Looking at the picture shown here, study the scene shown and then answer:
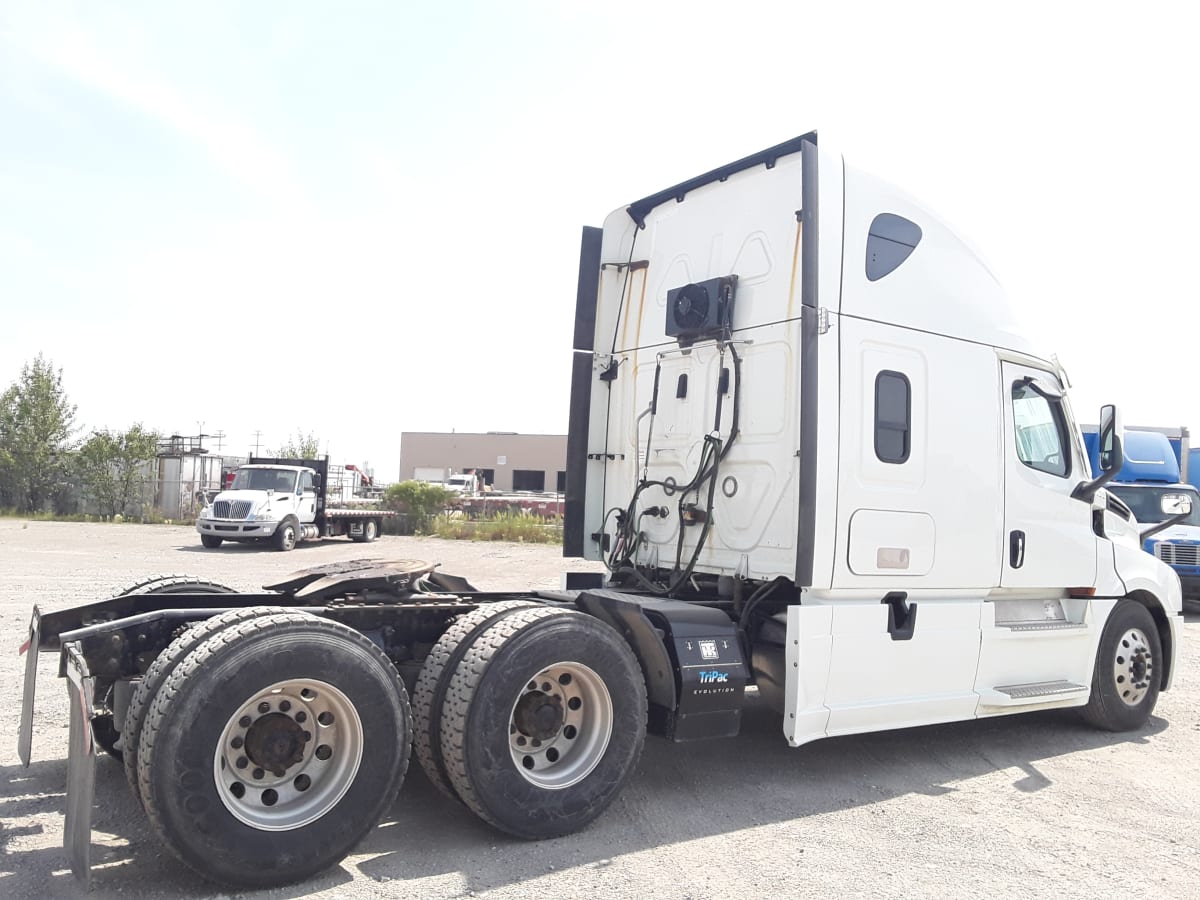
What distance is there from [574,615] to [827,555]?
5.27ft

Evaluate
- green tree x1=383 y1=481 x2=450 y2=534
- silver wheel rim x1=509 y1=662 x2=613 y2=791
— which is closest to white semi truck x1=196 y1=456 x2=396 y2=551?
green tree x1=383 y1=481 x2=450 y2=534

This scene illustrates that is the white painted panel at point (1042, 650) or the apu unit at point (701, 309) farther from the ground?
the apu unit at point (701, 309)

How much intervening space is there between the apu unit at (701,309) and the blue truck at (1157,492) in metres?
11.5

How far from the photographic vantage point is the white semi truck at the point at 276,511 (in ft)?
78.5

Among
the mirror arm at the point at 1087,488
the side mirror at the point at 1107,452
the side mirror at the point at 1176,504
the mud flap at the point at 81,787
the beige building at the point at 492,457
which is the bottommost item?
the mud flap at the point at 81,787

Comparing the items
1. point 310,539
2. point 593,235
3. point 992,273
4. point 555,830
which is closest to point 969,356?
point 992,273

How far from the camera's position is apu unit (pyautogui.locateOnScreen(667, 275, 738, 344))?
606 centimetres

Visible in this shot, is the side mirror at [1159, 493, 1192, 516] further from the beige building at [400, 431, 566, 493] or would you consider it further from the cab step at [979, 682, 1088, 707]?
the beige building at [400, 431, 566, 493]

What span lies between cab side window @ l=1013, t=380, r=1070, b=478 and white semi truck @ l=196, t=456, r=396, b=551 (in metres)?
20.9

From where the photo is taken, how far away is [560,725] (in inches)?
184

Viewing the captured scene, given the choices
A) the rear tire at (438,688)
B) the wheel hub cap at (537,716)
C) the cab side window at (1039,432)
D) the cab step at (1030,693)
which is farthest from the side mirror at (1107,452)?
the rear tire at (438,688)

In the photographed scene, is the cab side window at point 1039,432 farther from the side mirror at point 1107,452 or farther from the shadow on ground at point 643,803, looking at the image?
the shadow on ground at point 643,803

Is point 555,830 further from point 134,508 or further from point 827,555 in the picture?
point 134,508

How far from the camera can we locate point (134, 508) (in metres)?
37.4
